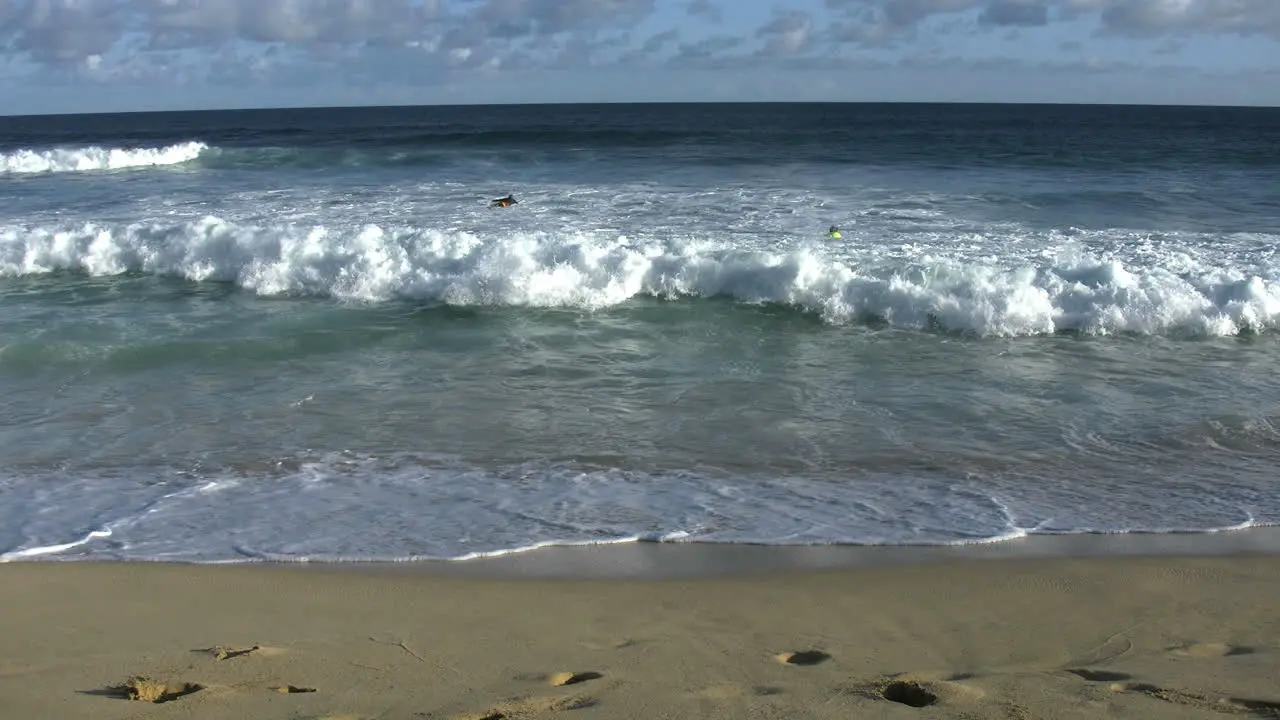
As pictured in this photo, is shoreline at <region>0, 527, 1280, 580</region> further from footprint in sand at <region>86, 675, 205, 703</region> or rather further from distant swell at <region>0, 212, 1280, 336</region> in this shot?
distant swell at <region>0, 212, 1280, 336</region>

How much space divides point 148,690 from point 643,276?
10.1 meters

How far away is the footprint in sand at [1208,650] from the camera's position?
15.4 feet

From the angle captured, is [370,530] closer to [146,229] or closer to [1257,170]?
[146,229]

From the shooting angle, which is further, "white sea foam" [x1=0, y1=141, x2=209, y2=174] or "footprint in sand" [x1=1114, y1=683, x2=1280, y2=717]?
"white sea foam" [x1=0, y1=141, x2=209, y2=174]

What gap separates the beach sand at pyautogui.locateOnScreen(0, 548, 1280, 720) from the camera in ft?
13.7

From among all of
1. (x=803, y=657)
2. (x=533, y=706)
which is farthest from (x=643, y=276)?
(x=533, y=706)

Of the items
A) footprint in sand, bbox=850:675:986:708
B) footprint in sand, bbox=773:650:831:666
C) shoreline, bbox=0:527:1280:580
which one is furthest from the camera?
shoreline, bbox=0:527:1280:580

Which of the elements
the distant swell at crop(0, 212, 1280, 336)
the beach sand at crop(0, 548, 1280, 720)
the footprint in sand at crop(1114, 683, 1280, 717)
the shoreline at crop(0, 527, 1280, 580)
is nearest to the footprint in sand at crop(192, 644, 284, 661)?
the beach sand at crop(0, 548, 1280, 720)

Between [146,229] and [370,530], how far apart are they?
41.5 feet

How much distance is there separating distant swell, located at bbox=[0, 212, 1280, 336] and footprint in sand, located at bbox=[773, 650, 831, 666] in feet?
25.2

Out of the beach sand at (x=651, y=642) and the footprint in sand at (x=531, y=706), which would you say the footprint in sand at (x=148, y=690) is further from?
the footprint in sand at (x=531, y=706)

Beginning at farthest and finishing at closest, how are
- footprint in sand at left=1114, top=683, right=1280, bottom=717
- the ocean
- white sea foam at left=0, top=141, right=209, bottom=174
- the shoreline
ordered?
white sea foam at left=0, top=141, right=209, bottom=174 → the ocean → the shoreline → footprint in sand at left=1114, top=683, right=1280, bottom=717

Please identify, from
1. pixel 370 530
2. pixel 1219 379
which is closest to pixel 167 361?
pixel 370 530

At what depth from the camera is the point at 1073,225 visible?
60.4ft
